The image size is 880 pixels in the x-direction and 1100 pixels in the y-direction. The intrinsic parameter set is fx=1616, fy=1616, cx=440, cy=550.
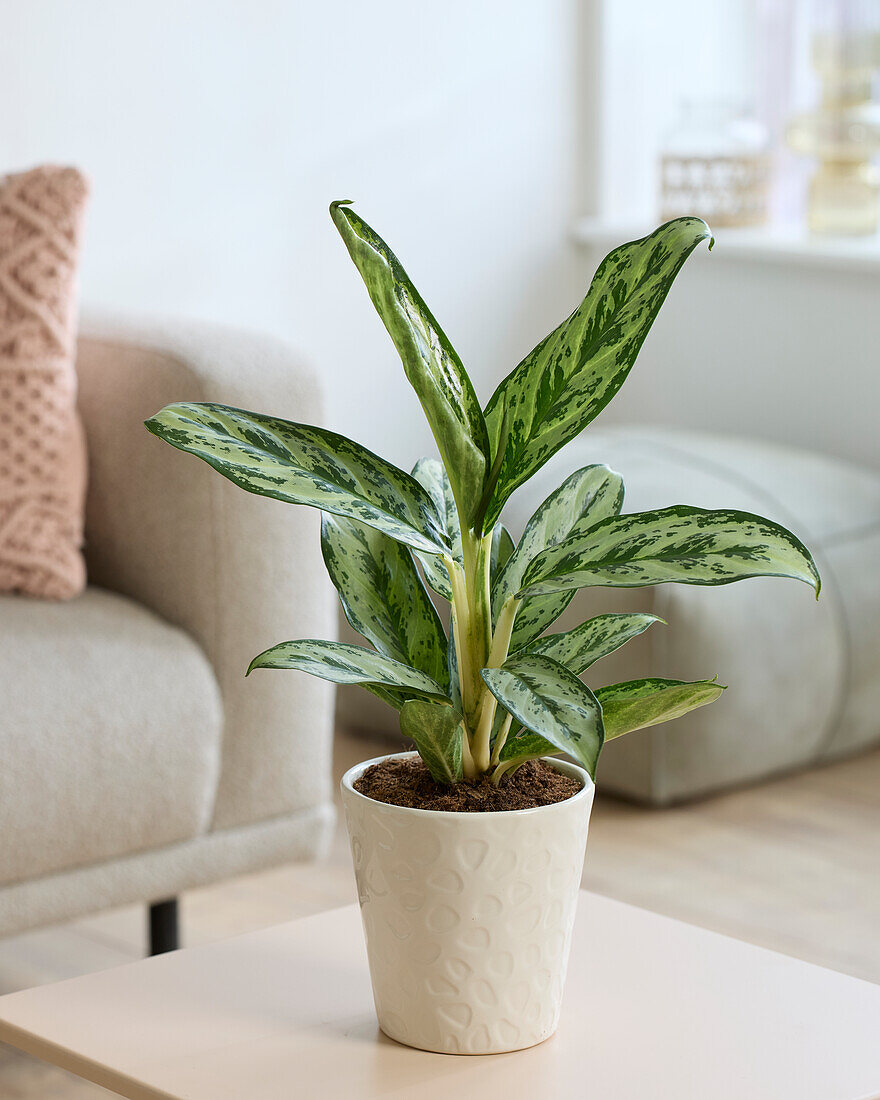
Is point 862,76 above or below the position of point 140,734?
above

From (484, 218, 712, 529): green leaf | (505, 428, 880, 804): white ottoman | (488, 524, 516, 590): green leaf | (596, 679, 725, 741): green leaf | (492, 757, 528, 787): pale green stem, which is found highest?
(484, 218, 712, 529): green leaf

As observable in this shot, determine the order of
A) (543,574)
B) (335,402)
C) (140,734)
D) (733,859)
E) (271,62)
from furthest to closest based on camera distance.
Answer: (335,402), (271,62), (733,859), (140,734), (543,574)

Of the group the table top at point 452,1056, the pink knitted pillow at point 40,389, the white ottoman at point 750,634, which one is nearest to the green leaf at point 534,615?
the table top at point 452,1056

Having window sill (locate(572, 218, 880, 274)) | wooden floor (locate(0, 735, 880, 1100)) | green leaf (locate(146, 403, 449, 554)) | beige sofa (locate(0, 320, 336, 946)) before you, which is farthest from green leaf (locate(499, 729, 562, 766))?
window sill (locate(572, 218, 880, 274))

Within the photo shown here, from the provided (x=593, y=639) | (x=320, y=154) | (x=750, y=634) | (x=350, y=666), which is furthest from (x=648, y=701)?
(x=320, y=154)

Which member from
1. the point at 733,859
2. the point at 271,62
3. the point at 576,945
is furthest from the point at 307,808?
the point at 271,62

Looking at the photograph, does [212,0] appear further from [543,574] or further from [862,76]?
[543,574]

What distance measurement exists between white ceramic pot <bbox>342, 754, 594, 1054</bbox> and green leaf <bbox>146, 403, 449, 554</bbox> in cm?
14

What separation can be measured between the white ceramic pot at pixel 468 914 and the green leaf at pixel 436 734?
1.4 inches

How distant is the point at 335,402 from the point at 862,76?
1.07 meters

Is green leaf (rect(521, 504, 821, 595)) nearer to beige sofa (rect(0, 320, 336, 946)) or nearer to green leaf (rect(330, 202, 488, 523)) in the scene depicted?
green leaf (rect(330, 202, 488, 523))

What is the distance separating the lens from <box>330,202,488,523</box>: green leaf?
28.5 inches

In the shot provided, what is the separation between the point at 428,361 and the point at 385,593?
0.16 meters

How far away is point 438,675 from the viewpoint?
2.75 ft
